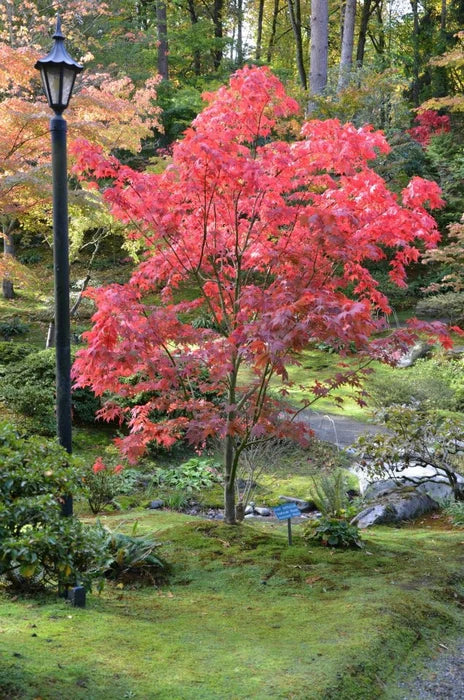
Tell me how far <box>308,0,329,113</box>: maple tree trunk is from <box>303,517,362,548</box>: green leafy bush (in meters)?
12.4

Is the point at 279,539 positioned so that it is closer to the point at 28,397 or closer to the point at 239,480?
the point at 239,480

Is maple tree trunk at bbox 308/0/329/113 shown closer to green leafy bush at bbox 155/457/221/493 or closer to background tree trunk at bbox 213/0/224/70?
green leafy bush at bbox 155/457/221/493

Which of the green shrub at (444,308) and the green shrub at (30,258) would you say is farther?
the green shrub at (30,258)

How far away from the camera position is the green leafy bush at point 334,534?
580 cm

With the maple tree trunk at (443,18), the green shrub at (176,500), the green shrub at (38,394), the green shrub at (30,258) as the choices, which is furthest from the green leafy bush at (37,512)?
the maple tree trunk at (443,18)

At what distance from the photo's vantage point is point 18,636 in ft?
11.5

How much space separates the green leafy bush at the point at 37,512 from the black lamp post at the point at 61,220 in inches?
34.0

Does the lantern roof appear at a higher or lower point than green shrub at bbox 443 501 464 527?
higher

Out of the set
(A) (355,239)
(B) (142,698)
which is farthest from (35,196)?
(B) (142,698)

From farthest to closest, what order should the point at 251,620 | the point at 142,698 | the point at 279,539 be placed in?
the point at 279,539 → the point at 251,620 → the point at 142,698

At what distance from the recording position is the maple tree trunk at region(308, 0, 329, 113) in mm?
15234

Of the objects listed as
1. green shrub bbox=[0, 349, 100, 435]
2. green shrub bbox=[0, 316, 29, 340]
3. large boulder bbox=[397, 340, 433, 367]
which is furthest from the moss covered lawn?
green shrub bbox=[0, 316, 29, 340]

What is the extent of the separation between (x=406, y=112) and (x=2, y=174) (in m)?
11.5

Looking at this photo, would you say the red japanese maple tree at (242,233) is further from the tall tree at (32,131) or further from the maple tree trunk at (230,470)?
the tall tree at (32,131)
